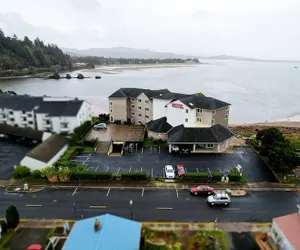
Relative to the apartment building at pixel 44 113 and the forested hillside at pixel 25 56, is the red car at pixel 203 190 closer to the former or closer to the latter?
the apartment building at pixel 44 113

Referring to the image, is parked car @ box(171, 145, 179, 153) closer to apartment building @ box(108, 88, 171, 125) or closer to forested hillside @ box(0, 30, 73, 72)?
apartment building @ box(108, 88, 171, 125)

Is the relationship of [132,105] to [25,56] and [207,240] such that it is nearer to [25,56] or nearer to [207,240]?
[207,240]

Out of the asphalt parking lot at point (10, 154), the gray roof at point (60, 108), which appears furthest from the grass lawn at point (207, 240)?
the gray roof at point (60, 108)

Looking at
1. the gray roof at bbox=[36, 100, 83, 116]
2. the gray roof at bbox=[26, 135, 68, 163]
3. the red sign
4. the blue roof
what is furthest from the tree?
the red sign

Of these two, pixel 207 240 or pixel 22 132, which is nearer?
pixel 207 240

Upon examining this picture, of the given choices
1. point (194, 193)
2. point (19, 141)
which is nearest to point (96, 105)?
point (19, 141)

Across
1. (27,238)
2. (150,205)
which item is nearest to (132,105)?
(150,205)
